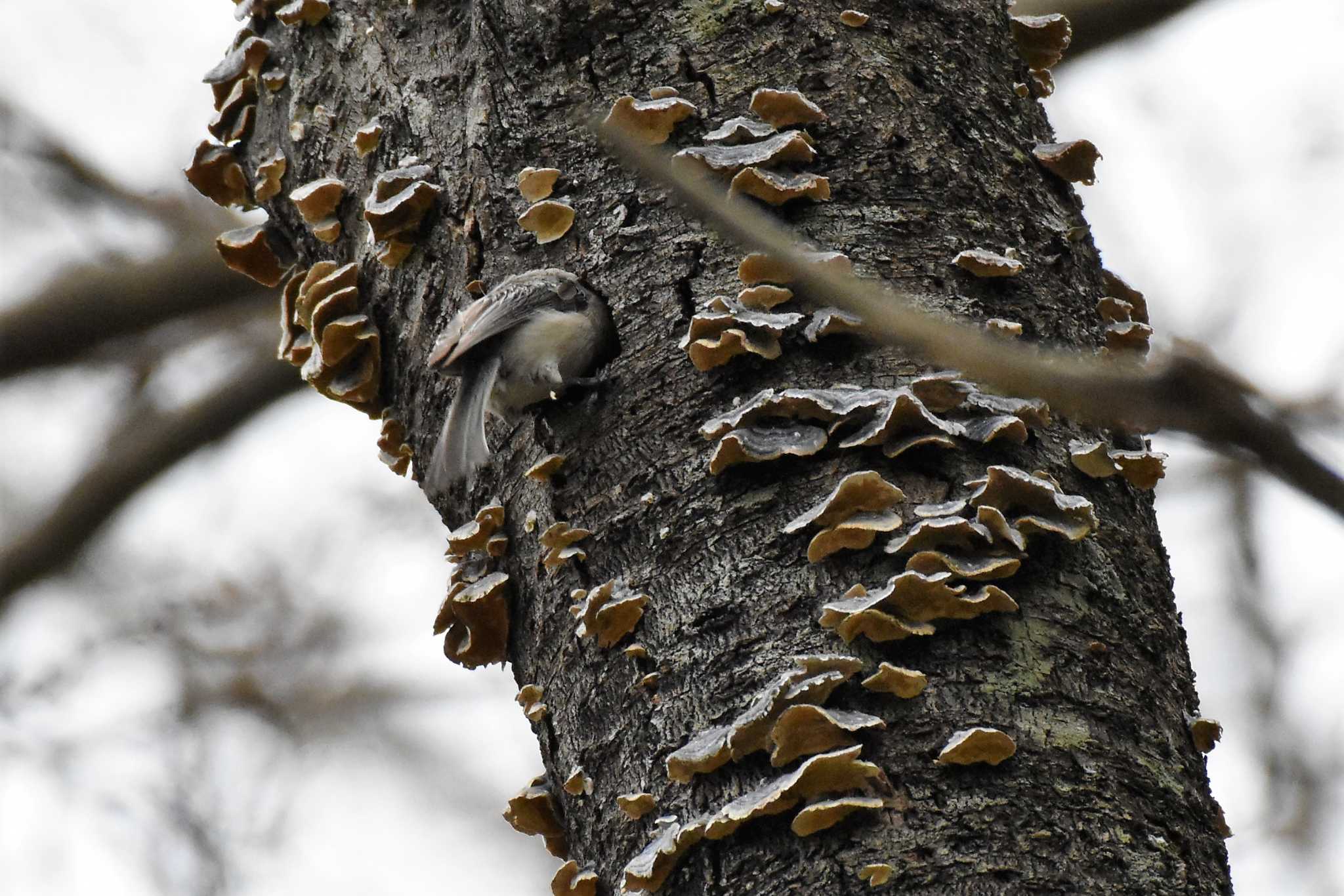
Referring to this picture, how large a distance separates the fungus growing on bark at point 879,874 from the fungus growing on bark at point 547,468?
26.5 inches

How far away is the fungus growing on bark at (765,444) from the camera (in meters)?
1.59

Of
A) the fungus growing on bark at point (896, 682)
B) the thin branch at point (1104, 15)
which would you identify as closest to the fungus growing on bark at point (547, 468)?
the fungus growing on bark at point (896, 682)

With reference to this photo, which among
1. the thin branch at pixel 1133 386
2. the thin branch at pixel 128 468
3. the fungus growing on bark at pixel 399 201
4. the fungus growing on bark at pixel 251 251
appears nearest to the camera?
the thin branch at pixel 1133 386

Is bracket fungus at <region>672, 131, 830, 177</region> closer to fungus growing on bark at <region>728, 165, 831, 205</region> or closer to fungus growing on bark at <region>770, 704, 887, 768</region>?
fungus growing on bark at <region>728, 165, 831, 205</region>

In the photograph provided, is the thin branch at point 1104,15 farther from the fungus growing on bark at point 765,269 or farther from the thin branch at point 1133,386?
the thin branch at point 1133,386

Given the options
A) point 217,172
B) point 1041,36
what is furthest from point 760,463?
point 217,172

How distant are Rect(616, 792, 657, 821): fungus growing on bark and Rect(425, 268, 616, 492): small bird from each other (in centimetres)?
55

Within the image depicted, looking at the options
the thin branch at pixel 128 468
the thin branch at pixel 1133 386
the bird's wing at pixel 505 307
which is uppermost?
the thin branch at pixel 128 468

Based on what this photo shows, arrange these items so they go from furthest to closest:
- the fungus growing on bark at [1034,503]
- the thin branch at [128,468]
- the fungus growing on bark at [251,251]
Result: 1. the thin branch at [128,468]
2. the fungus growing on bark at [251,251]
3. the fungus growing on bark at [1034,503]

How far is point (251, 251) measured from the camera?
92.9 inches

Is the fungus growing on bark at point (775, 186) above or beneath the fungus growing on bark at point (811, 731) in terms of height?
above

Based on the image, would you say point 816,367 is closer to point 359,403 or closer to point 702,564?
point 702,564

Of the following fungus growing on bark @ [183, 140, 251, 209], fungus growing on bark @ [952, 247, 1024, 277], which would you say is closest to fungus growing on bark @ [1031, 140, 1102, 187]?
fungus growing on bark @ [952, 247, 1024, 277]

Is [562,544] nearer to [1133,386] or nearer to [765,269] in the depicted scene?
[765,269]
